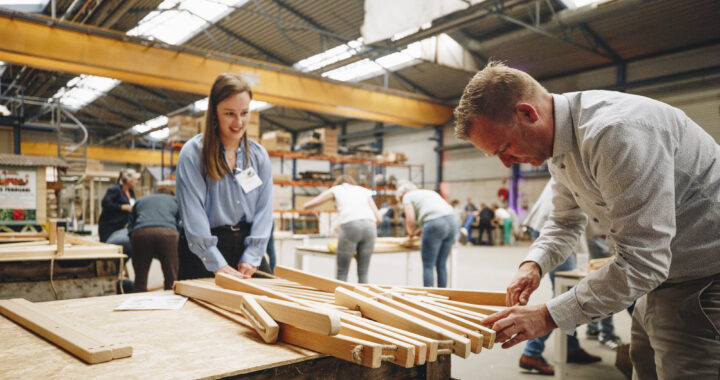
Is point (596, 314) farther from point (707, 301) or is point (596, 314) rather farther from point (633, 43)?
point (633, 43)

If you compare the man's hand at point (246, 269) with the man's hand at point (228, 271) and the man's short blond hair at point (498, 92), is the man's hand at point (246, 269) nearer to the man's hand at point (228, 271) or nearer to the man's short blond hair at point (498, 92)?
the man's hand at point (228, 271)

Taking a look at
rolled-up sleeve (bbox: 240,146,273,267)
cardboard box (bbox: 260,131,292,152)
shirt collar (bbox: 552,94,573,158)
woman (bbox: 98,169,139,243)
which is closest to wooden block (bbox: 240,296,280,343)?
rolled-up sleeve (bbox: 240,146,273,267)

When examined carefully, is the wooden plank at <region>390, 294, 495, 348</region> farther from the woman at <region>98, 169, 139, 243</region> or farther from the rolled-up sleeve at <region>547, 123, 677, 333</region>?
the woman at <region>98, 169, 139, 243</region>

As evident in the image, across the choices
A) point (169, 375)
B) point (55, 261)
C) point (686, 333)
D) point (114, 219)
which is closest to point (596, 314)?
point (686, 333)

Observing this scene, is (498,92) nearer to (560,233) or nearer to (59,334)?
(560,233)

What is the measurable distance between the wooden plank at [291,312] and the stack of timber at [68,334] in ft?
1.09

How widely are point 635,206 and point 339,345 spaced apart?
814 millimetres

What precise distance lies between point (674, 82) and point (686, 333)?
11595 mm

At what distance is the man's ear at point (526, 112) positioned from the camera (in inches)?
52.4

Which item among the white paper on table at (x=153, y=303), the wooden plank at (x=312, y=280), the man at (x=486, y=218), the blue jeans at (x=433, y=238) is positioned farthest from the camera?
the man at (x=486, y=218)

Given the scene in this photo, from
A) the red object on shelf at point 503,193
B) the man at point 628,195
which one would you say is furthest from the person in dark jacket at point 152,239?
the red object on shelf at point 503,193

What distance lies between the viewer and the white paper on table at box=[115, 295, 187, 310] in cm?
147

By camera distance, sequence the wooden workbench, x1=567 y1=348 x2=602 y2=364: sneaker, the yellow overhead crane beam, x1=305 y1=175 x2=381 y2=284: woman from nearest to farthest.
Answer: the wooden workbench
x1=567 y1=348 x2=602 y2=364: sneaker
x1=305 y1=175 x2=381 y2=284: woman
the yellow overhead crane beam

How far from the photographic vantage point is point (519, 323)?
1.24 m
